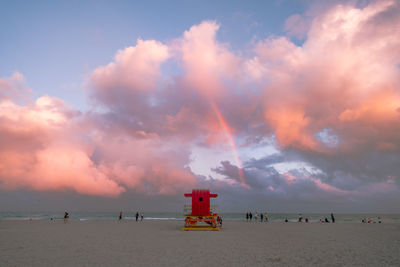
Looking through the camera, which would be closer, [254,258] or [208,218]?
[254,258]

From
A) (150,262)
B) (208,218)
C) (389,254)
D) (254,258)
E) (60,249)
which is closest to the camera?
(150,262)

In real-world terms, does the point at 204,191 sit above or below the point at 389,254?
above

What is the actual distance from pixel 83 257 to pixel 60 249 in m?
3.73

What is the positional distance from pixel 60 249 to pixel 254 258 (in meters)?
12.1

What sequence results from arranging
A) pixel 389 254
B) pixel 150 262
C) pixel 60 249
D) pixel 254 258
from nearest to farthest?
pixel 150 262 → pixel 254 258 → pixel 389 254 → pixel 60 249

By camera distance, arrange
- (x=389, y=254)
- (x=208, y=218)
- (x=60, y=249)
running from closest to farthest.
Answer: (x=389, y=254) < (x=60, y=249) < (x=208, y=218)

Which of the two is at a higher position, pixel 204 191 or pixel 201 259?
pixel 204 191

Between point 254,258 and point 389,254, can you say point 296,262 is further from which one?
point 389,254

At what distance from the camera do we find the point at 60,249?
16859 millimetres

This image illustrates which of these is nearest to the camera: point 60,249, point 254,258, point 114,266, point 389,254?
point 114,266

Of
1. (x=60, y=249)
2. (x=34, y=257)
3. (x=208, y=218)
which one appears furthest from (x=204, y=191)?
(x=34, y=257)

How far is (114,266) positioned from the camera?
1220cm

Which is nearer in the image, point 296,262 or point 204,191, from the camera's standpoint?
point 296,262

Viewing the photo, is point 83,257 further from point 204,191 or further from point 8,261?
point 204,191
